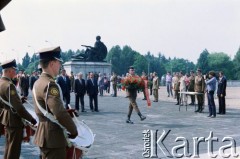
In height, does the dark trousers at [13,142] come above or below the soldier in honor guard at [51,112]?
below

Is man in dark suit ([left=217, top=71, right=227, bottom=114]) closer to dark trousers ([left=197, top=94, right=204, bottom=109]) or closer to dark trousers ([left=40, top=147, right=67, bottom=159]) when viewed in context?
dark trousers ([left=197, top=94, right=204, bottom=109])

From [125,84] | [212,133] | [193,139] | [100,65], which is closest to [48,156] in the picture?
[193,139]

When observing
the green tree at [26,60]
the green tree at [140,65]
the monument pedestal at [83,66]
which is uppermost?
the green tree at [26,60]

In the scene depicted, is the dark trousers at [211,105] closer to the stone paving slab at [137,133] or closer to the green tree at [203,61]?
the stone paving slab at [137,133]

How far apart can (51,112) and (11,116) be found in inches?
73.6

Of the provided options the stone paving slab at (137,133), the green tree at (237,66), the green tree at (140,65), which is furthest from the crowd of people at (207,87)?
the green tree at (140,65)

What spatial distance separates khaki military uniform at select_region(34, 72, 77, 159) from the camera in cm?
405

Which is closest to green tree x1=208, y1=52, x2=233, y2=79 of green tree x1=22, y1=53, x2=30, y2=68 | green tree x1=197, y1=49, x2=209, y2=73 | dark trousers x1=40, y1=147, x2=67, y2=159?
green tree x1=197, y1=49, x2=209, y2=73

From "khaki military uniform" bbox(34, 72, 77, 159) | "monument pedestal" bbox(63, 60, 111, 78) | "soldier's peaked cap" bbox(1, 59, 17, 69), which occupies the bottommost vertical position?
"khaki military uniform" bbox(34, 72, 77, 159)


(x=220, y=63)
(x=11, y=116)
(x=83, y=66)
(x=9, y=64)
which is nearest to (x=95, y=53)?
(x=83, y=66)

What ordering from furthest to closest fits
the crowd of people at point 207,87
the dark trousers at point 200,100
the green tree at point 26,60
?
1. the green tree at point 26,60
2. the dark trousers at point 200,100
3. the crowd of people at point 207,87

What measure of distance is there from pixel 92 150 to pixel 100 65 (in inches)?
1063

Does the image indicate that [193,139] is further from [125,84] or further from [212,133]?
[125,84]

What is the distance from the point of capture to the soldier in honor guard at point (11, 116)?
18.3 ft
